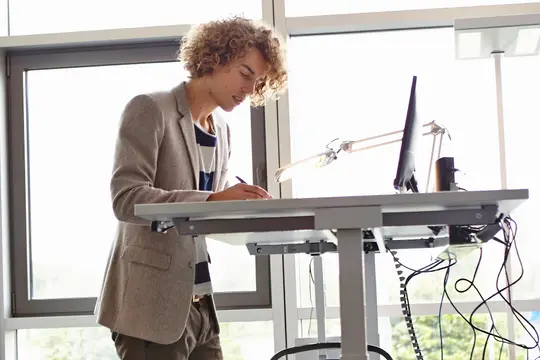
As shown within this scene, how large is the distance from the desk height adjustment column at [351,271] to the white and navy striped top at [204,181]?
2.45ft

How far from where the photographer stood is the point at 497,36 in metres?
2.67

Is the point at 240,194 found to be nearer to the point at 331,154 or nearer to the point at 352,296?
the point at 352,296

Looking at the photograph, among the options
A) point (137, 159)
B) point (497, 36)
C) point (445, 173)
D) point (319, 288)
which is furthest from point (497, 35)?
point (137, 159)

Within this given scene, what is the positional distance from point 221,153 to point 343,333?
109cm

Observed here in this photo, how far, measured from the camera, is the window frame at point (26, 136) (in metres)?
3.41

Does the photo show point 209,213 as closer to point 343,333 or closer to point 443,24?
point 343,333

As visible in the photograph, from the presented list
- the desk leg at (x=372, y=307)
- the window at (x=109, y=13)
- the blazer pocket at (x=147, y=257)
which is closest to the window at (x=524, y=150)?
the desk leg at (x=372, y=307)

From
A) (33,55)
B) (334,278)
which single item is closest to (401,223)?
(334,278)

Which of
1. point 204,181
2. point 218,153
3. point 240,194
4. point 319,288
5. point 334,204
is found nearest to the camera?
point 334,204

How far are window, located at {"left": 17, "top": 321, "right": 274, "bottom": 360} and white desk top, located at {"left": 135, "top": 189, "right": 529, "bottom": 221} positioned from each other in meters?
1.99

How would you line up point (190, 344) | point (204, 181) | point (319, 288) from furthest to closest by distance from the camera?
point (319, 288), point (204, 181), point (190, 344)

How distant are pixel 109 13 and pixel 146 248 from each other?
5.98ft

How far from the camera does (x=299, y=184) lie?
3316mm

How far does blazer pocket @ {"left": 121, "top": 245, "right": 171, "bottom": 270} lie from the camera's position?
6.37ft
